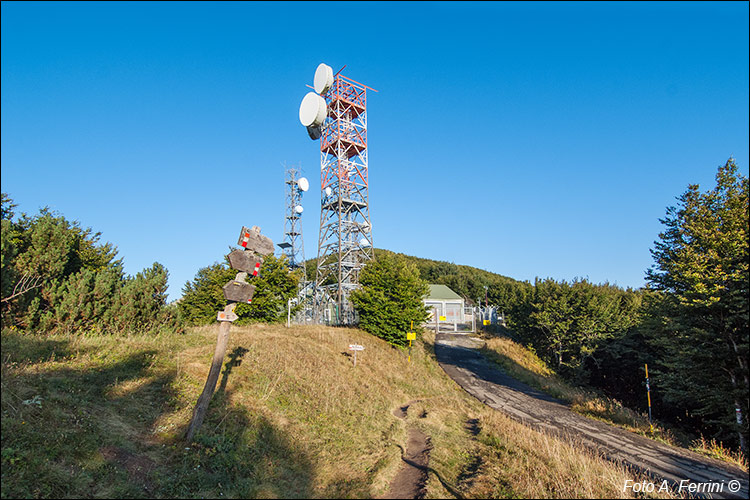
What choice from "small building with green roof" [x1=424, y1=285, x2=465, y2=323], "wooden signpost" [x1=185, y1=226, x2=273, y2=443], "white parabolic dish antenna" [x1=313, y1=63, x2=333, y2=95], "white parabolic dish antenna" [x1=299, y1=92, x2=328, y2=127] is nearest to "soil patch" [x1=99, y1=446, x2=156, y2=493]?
"wooden signpost" [x1=185, y1=226, x2=273, y2=443]

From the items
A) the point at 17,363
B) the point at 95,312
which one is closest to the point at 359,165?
the point at 95,312

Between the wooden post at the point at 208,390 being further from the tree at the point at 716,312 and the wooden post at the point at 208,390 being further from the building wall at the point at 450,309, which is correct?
the building wall at the point at 450,309

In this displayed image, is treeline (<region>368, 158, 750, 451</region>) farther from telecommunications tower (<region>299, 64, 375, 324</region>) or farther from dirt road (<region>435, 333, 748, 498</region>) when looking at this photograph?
telecommunications tower (<region>299, 64, 375, 324</region>)

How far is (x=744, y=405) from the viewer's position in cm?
1146

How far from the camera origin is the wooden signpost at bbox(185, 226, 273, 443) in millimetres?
7831

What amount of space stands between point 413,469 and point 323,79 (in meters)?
37.3

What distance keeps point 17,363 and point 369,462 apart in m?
8.43

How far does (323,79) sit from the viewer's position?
3669cm

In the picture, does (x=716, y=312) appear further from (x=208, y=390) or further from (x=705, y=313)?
(x=208, y=390)

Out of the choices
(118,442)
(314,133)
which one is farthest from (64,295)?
(314,133)

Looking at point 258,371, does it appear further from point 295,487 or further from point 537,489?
point 537,489

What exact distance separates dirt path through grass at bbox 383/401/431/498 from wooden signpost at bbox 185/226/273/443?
4.42 m

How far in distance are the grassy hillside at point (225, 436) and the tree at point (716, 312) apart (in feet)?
22.1

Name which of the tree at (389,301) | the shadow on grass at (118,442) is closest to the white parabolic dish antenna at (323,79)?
the tree at (389,301)
